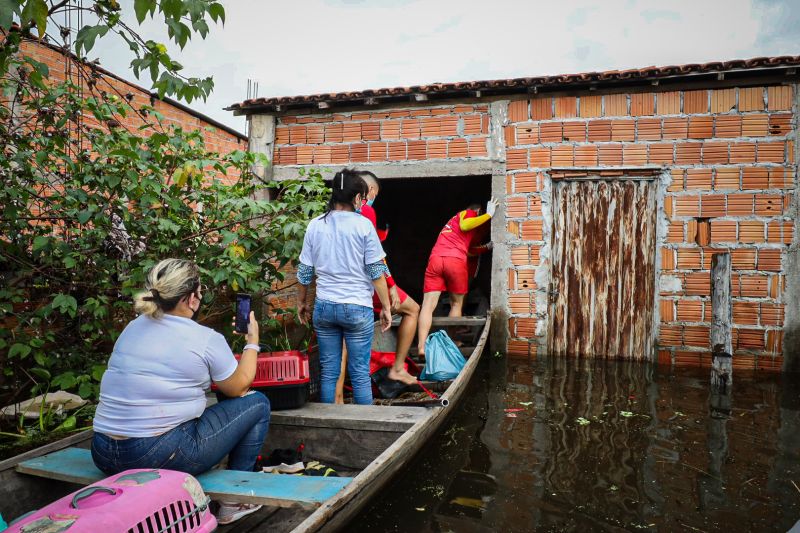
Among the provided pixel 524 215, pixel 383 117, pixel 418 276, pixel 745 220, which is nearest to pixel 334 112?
pixel 383 117

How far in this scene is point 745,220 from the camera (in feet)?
21.8

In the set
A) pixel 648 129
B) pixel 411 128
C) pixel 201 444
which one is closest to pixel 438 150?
pixel 411 128

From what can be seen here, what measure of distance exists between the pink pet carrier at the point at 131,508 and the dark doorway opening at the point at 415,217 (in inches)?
348

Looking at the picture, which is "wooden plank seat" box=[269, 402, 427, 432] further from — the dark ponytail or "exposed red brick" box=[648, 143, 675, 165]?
"exposed red brick" box=[648, 143, 675, 165]

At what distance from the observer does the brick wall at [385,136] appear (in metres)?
7.54

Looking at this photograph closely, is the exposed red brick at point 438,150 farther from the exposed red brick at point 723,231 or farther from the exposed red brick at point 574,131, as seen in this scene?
the exposed red brick at point 723,231

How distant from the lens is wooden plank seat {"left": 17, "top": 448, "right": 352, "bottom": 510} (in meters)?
2.54

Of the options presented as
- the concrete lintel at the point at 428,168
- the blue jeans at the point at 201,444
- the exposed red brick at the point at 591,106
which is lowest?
the blue jeans at the point at 201,444

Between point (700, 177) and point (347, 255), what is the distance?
5.02 metres

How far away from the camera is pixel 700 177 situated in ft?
22.2

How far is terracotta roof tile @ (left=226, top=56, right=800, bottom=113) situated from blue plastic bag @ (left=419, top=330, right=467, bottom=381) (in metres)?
3.41

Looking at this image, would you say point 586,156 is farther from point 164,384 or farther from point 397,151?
point 164,384

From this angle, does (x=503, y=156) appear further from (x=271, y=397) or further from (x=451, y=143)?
(x=271, y=397)

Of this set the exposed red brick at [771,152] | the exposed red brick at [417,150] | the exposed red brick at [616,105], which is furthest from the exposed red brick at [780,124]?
the exposed red brick at [417,150]
